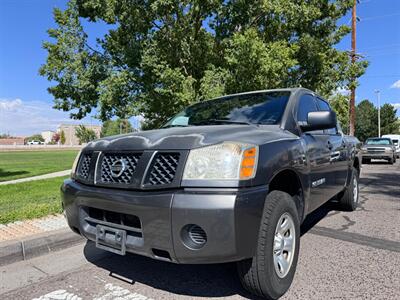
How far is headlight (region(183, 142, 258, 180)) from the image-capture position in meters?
2.46

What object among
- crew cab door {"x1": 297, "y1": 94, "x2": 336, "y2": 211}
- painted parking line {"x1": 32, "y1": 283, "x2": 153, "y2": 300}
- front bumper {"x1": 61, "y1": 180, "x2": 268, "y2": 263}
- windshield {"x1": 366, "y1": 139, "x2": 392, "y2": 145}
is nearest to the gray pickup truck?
front bumper {"x1": 61, "y1": 180, "x2": 268, "y2": 263}

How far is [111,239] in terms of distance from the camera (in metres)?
2.79

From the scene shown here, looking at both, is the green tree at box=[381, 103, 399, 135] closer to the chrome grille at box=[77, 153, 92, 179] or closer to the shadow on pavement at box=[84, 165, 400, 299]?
the shadow on pavement at box=[84, 165, 400, 299]

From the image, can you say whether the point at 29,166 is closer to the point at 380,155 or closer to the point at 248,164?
the point at 248,164

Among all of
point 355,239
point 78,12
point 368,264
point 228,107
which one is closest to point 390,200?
point 355,239

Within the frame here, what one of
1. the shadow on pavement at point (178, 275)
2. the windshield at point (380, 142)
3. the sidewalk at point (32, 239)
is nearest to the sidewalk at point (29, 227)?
the sidewalk at point (32, 239)

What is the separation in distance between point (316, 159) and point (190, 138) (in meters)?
1.69

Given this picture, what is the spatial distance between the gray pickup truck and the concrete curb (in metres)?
1.23

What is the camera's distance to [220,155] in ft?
8.26

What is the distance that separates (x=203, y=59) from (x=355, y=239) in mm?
7323

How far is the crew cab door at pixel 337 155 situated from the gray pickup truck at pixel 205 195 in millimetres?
1027

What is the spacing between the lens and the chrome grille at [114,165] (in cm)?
274

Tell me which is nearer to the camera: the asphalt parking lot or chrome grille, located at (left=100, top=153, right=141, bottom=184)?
chrome grille, located at (left=100, top=153, right=141, bottom=184)

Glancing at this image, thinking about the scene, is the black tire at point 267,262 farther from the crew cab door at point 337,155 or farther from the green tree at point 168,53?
the green tree at point 168,53
